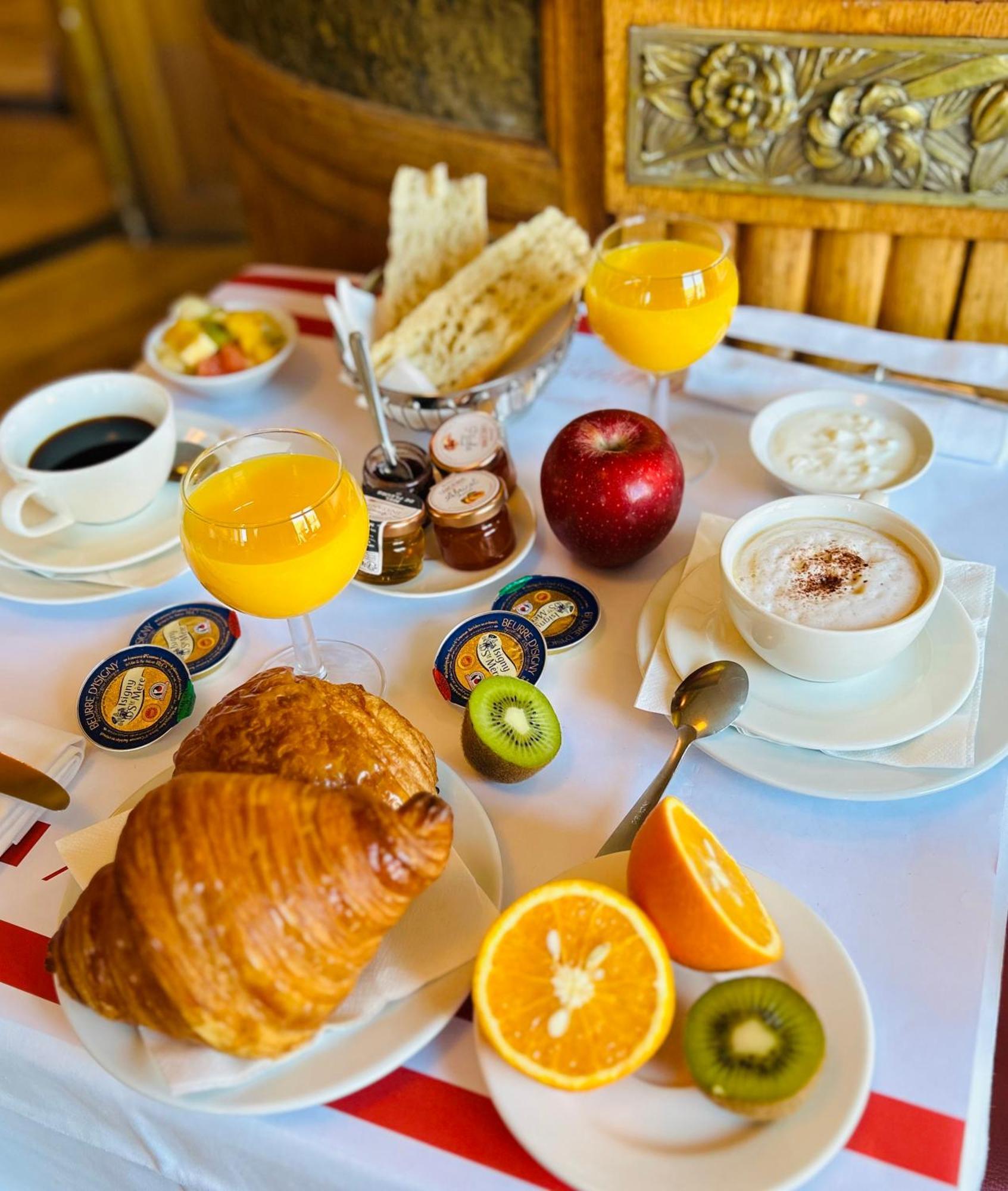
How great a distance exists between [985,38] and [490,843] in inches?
46.2

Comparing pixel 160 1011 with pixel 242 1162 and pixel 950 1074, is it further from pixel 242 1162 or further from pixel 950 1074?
pixel 950 1074

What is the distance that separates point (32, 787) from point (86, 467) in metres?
0.41

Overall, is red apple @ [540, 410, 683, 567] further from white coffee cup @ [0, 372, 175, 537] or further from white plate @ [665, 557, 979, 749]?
white coffee cup @ [0, 372, 175, 537]

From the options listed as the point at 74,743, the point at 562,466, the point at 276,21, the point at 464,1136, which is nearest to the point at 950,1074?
the point at 464,1136

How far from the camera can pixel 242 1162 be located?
74 cm

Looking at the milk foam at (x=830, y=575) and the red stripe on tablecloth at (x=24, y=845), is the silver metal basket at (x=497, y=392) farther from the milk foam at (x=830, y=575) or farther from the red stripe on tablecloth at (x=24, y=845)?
the red stripe on tablecloth at (x=24, y=845)

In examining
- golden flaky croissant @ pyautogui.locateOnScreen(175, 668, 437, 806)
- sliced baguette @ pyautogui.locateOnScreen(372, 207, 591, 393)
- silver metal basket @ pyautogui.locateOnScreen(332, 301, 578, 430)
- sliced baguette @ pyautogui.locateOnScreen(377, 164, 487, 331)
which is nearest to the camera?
golden flaky croissant @ pyautogui.locateOnScreen(175, 668, 437, 806)

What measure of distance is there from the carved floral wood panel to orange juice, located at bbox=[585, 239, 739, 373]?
29cm

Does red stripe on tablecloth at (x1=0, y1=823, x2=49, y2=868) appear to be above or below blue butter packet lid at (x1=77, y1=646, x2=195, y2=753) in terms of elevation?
below

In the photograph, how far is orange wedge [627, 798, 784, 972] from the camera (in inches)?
27.5

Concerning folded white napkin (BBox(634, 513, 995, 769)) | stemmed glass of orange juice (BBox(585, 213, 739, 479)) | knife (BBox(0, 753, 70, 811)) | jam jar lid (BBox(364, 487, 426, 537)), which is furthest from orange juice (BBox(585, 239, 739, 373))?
knife (BBox(0, 753, 70, 811))

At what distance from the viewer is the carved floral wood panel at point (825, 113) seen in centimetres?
131

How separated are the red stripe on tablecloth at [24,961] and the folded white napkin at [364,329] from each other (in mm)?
752

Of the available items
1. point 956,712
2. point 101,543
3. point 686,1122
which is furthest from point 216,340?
point 686,1122
